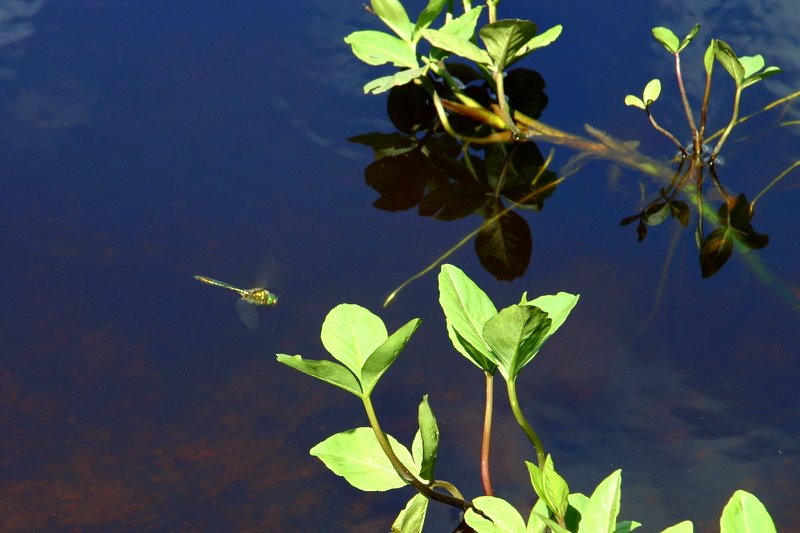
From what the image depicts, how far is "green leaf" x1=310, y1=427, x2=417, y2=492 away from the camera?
Result: 49.2 inches

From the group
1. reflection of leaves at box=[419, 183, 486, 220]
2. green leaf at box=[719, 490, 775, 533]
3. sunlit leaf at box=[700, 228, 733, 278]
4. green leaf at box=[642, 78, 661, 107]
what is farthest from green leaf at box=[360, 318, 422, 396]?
green leaf at box=[642, 78, 661, 107]

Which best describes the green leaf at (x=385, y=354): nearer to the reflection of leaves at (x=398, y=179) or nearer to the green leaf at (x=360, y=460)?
the green leaf at (x=360, y=460)

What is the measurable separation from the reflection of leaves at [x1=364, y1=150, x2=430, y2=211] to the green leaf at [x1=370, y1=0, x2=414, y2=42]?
26cm

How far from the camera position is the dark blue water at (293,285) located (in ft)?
4.61

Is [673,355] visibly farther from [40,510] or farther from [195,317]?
[40,510]

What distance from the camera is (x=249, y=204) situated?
194 centimetres

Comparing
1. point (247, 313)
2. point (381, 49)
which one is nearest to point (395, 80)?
point (381, 49)

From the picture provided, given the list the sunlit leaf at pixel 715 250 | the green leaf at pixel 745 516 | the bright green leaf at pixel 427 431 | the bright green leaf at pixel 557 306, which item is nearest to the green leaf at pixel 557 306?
the bright green leaf at pixel 557 306

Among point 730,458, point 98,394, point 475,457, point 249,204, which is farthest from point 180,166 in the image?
point 730,458

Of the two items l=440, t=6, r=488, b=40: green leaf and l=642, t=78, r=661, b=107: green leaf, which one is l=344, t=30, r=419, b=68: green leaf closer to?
l=440, t=6, r=488, b=40: green leaf

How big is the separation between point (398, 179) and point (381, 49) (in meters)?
0.29

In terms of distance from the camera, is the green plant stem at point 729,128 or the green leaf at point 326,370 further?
the green plant stem at point 729,128

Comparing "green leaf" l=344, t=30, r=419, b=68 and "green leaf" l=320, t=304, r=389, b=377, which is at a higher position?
"green leaf" l=344, t=30, r=419, b=68

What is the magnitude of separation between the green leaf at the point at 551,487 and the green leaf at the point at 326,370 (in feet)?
0.79
